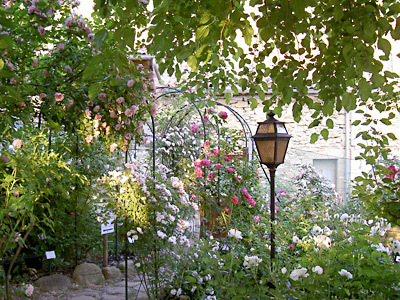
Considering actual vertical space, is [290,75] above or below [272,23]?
below

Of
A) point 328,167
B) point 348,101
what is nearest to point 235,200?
point 348,101

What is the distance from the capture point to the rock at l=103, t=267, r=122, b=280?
4.01 m

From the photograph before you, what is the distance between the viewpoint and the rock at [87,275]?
3.76 meters

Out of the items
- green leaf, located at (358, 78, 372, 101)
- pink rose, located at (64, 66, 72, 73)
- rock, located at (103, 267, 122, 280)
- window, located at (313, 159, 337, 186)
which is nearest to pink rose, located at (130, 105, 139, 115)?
pink rose, located at (64, 66, 72, 73)

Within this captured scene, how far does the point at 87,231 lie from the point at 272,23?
11.4 feet

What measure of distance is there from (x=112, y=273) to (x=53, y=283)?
2.05ft

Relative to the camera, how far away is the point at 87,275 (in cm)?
381

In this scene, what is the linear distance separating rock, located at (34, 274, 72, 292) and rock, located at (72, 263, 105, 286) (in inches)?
3.9

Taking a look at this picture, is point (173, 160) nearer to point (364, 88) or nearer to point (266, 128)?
point (266, 128)

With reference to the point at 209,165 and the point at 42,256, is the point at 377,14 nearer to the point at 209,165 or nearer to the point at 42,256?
the point at 209,165

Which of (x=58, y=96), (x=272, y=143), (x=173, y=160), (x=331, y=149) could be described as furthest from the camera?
(x=331, y=149)

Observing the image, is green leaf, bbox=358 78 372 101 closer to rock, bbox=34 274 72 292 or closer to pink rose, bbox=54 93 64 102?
pink rose, bbox=54 93 64 102

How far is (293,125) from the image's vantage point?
7.02 m

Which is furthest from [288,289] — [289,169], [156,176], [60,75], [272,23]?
[289,169]
